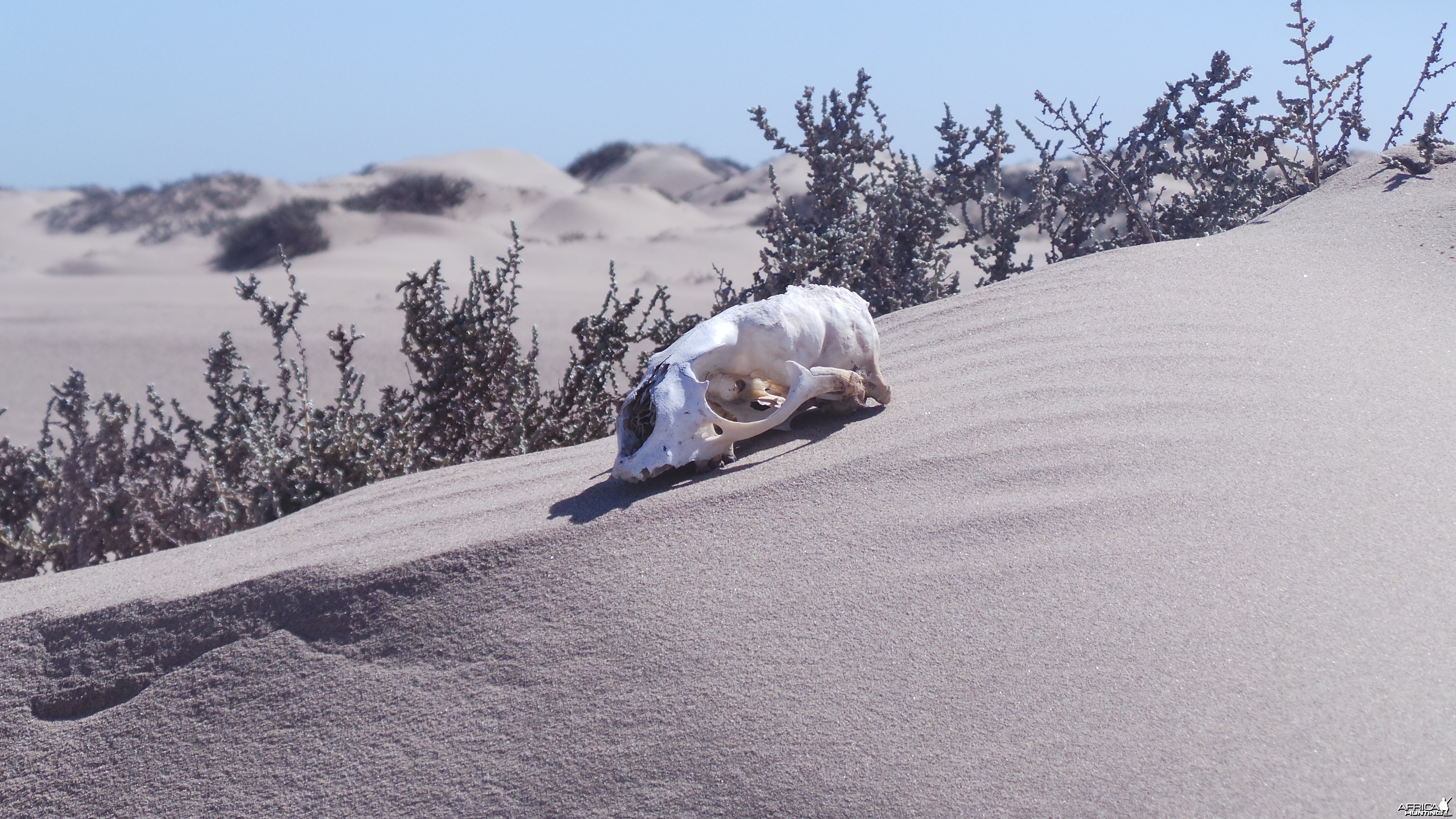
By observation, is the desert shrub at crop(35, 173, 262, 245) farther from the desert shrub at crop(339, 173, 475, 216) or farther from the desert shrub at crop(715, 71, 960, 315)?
the desert shrub at crop(715, 71, 960, 315)

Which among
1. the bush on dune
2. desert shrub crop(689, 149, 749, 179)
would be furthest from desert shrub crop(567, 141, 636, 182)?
the bush on dune

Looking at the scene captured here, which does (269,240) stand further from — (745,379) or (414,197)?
(745,379)

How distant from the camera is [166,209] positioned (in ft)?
91.3

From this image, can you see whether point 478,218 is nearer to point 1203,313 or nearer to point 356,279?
point 356,279

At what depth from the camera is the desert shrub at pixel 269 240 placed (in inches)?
828

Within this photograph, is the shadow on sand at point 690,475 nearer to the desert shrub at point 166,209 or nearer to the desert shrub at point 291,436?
the desert shrub at point 291,436

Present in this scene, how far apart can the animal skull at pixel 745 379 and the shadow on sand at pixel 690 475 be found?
0.12 feet

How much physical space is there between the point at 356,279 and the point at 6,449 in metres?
13.7

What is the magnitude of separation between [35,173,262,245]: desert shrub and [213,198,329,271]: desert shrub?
433cm

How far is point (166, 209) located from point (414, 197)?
770cm

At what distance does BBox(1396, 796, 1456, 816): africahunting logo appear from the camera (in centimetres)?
151

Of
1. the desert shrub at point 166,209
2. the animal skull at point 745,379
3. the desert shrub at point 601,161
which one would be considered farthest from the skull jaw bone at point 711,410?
the desert shrub at point 601,161

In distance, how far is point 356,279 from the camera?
679 inches

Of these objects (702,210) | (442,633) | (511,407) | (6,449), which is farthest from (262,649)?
(702,210)
